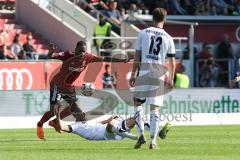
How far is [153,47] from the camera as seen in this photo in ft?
55.2

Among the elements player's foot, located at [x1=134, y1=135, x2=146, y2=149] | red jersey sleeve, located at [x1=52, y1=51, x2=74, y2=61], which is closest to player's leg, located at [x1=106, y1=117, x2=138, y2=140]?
player's foot, located at [x1=134, y1=135, x2=146, y2=149]

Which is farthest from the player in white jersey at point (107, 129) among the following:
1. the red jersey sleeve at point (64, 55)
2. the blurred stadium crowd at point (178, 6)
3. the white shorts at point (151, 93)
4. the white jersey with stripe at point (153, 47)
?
the blurred stadium crowd at point (178, 6)

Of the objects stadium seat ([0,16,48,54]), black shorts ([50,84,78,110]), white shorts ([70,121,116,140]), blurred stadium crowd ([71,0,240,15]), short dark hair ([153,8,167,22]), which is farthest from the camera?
blurred stadium crowd ([71,0,240,15])

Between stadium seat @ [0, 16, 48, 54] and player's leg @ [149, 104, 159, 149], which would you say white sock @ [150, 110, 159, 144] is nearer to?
player's leg @ [149, 104, 159, 149]

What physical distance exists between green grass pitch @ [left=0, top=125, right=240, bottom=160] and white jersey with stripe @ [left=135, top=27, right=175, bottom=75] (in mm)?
1515

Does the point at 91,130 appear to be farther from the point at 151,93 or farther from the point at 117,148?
the point at 151,93

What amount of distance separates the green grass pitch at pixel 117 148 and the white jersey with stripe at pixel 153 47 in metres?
1.52

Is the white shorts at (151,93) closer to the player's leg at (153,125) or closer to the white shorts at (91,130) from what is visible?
the player's leg at (153,125)

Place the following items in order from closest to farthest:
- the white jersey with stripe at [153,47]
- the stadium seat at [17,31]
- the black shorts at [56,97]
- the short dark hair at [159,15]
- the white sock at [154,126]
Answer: the short dark hair at [159,15] < the white sock at [154,126] < the white jersey with stripe at [153,47] < the black shorts at [56,97] < the stadium seat at [17,31]

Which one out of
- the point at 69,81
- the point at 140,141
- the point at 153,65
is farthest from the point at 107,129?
Answer: the point at 69,81

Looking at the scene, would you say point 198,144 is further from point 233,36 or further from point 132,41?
point 233,36

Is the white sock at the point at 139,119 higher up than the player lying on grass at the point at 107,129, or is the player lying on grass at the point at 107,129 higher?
the white sock at the point at 139,119

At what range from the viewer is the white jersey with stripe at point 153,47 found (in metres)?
16.8

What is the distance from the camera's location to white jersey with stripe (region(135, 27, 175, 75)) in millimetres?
16844
